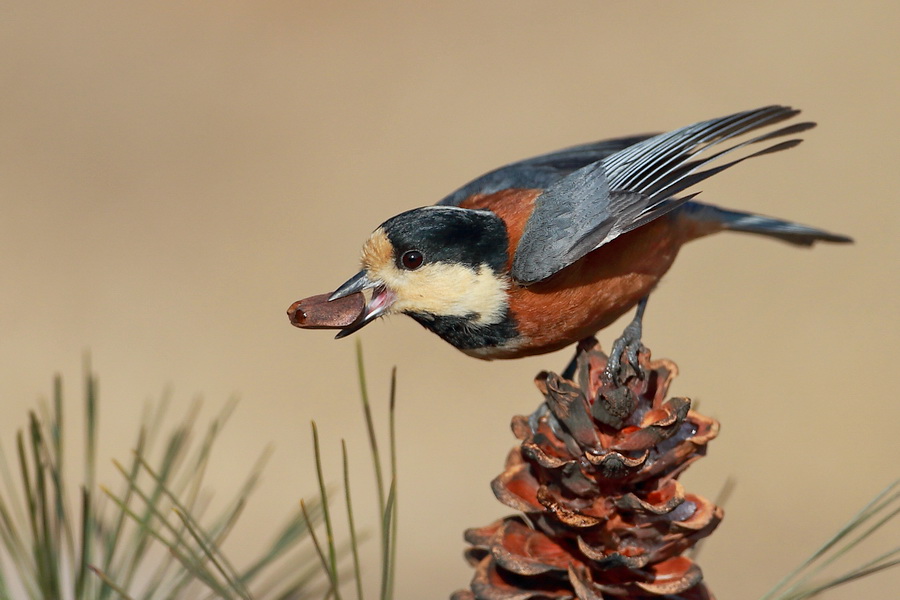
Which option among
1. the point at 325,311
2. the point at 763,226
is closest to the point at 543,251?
the point at 325,311

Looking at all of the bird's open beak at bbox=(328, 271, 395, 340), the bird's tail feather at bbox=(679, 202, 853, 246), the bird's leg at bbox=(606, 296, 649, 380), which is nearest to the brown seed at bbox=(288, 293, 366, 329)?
the bird's open beak at bbox=(328, 271, 395, 340)

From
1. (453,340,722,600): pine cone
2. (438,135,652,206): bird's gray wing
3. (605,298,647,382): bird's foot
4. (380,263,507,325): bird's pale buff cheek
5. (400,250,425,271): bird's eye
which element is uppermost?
(438,135,652,206): bird's gray wing

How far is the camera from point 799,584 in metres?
1.50

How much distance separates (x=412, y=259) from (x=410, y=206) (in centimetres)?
357

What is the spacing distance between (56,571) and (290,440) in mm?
2984

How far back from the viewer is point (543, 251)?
185 centimetres

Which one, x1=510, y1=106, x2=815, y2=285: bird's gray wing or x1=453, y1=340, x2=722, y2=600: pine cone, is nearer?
x1=453, y1=340, x2=722, y2=600: pine cone

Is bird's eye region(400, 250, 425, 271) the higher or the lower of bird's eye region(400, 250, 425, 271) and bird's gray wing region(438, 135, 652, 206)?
the lower

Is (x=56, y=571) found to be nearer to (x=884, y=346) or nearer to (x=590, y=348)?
(x=590, y=348)

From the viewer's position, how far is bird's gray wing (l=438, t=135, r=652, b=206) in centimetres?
219

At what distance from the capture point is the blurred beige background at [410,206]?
429 cm

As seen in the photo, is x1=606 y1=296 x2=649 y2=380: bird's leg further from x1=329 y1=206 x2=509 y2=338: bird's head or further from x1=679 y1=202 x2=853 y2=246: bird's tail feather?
x1=679 y1=202 x2=853 y2=246: bird's tail feather

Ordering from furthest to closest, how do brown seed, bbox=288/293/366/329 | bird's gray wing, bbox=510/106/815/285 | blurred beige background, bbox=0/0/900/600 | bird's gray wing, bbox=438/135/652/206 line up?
blurred beige background, bbox=0/0/900/600 → bird's gray wing, bbox=438/135/652/206 → bird's gray wing, bbox=510/106/815/285 → brown seed, bbox=288/293/366/329

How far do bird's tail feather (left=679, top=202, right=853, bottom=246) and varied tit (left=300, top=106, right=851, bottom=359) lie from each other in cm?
31
